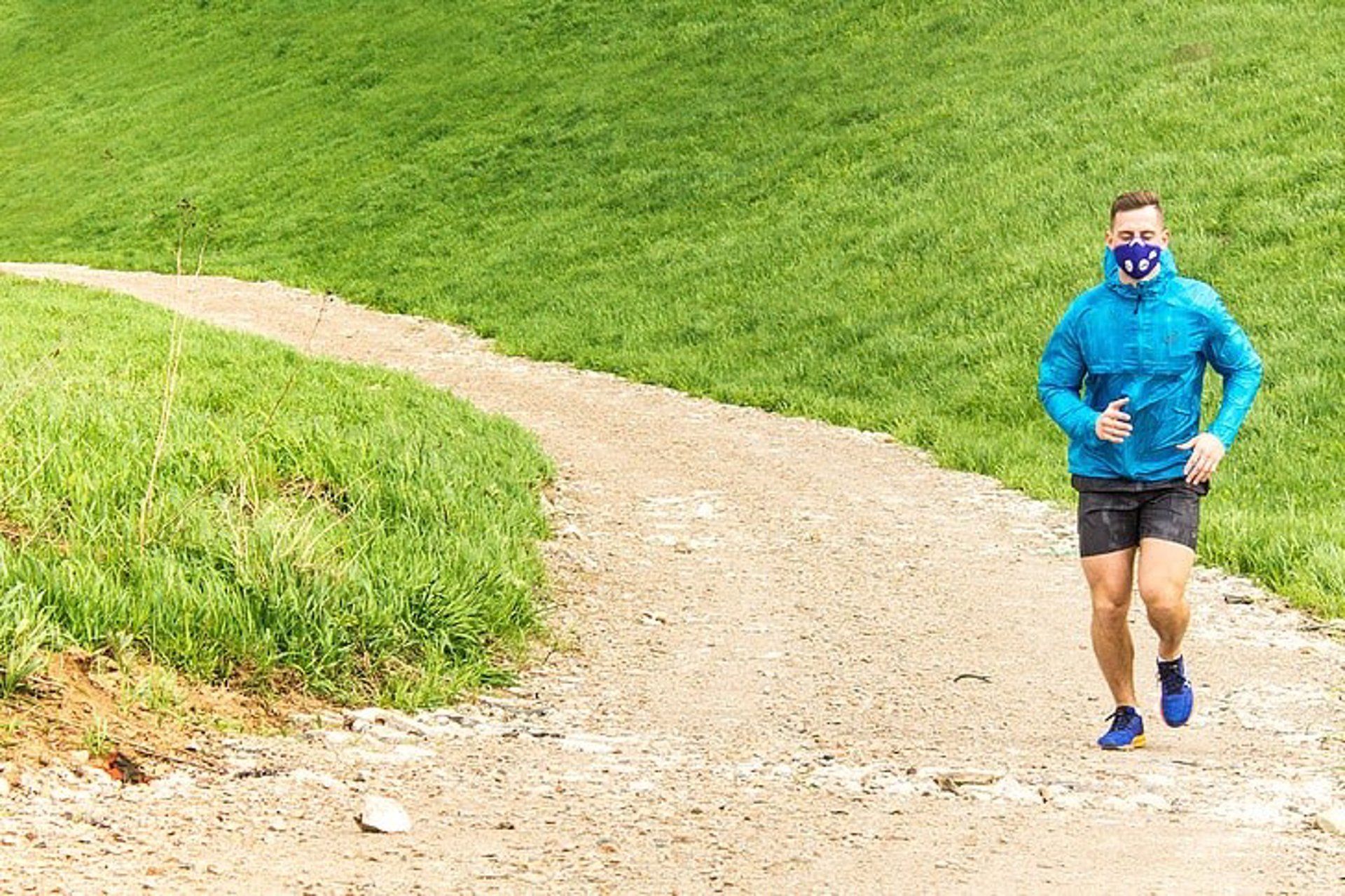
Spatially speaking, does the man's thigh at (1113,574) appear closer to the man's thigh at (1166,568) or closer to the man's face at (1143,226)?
the man's thigh at (1166,568)

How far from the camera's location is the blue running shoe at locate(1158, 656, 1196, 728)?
6.96 m

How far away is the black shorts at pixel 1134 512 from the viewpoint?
6.78 metres

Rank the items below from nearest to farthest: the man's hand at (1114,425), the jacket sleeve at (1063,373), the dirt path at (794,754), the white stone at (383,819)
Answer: the dirt path at (794,754) < the white stone at (383,819) < the man's hand at (1114,425) < the jacket sleeve at (1063,373)

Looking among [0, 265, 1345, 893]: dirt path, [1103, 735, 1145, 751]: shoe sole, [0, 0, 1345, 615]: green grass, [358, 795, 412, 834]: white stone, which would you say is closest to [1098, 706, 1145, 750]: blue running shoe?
[1103, 735, 1145, 751]: shoe sole

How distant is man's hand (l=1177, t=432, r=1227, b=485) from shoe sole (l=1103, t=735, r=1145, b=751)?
109 centimetres

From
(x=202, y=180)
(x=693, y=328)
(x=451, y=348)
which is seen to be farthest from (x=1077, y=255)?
(x=202, y=180)

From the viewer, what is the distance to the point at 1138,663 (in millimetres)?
8719

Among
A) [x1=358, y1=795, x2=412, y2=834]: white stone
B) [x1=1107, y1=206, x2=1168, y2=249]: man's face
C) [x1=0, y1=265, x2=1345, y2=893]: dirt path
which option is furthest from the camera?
[x1=1107, y1=206, x2=1168, y2=249]: man's face

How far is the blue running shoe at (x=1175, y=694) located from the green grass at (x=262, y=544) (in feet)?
9.74

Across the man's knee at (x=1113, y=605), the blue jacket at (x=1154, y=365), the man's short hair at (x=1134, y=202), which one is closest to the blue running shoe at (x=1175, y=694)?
the man's knee at (x=1113, y=605)

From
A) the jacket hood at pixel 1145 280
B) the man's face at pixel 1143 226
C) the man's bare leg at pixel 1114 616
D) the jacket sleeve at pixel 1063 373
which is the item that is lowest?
the man's bare leg at pixel 1114 616

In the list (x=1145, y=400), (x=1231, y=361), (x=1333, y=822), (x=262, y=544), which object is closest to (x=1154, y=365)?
(x=1145, y=400)

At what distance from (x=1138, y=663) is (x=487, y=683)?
11.0ft

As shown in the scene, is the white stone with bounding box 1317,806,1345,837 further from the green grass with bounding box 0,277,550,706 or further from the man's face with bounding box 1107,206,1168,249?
the green grass with bounding box 0,277,550,706
